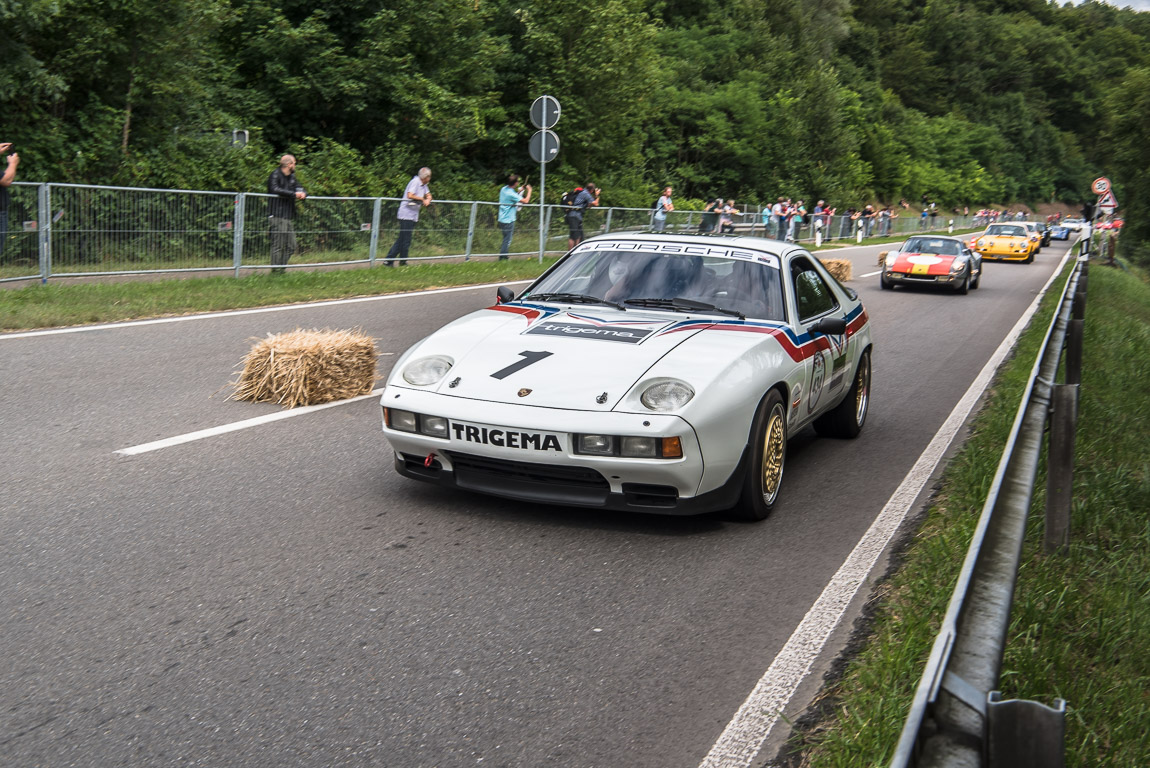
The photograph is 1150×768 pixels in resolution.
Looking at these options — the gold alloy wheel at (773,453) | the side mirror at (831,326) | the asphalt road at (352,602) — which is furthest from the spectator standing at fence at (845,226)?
the gold alloy wheel at (773,453)

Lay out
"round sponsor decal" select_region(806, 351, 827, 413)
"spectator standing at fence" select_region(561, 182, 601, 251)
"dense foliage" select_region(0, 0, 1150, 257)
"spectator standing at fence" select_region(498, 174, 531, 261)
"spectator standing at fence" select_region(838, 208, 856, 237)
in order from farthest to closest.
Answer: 1. "spectator standing at fence" select_region(838, 208, 856, 237)
2. "spectator standing at fence" select_region(561, 182, 601, 251)
3. "spectator standing at fence" select_region(498, 174, 531, 261)
4. "dense foliage" select_region(0, 0, 1150, 257)
5. "round sponsor decal" select_region(806, 351, 827, 413)

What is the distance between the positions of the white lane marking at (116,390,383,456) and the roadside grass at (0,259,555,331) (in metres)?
4.30

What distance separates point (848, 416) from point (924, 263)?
52.7 feet

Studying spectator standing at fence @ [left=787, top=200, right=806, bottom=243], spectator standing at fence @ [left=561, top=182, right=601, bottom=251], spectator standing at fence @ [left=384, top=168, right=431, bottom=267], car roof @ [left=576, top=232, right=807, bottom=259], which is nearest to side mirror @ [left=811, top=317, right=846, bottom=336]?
car roof @ [left=576, top=232, right=807, bottom=259]

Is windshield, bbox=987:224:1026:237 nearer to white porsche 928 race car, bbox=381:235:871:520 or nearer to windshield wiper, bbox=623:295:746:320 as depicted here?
white porsche 928 race car, bbox=381:235:871:520

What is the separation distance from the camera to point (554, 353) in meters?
5.50

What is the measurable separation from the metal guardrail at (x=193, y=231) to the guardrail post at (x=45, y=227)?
0.04ft

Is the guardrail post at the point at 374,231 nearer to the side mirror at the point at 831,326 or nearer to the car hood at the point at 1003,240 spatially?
the side mirror at the point at 831,326

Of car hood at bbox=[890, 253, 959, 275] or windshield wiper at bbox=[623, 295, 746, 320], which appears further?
car hood at bbox=[890, 253, 959, 275]

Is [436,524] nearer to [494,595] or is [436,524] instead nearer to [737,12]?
[494,595]

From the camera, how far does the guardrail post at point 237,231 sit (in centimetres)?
1576

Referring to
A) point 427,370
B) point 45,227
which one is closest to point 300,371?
point 427,370

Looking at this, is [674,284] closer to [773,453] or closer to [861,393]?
[773,453]

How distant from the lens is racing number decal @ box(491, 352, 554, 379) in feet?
17.5
